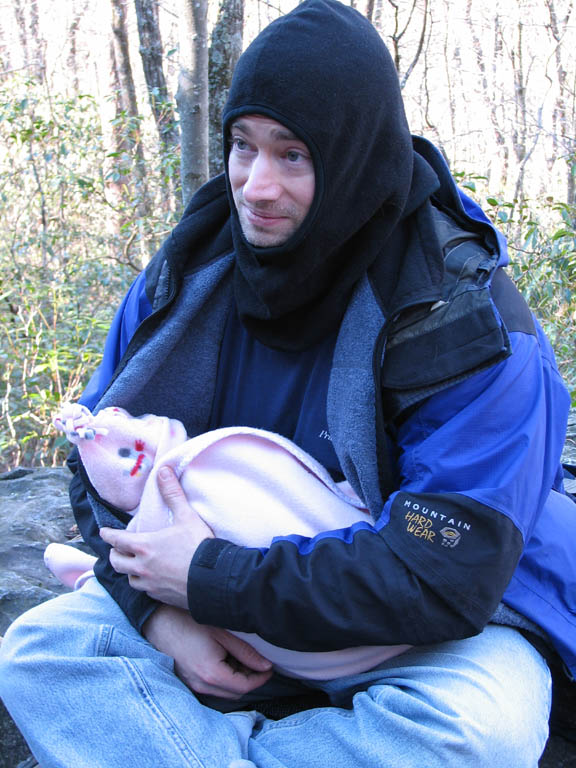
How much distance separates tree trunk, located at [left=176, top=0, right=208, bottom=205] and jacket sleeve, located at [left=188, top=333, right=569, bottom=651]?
289cm

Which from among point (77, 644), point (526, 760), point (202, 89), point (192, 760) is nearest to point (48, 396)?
point (202, 89)

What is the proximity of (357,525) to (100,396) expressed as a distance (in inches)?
34.8

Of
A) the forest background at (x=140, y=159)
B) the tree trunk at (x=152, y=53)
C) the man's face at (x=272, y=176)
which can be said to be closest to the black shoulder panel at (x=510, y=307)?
the man's face at (x=272, y=176)

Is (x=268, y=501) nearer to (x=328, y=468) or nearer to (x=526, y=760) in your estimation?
(x=328, y=468)

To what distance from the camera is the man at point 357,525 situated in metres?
1.67

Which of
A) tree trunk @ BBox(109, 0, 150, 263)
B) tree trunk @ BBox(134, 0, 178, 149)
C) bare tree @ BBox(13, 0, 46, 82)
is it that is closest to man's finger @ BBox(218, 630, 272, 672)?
tree trunk @ BBox(109, 0, 150, 263)

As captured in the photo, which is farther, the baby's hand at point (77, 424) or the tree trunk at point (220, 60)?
the tree trunk at point (220, 60)

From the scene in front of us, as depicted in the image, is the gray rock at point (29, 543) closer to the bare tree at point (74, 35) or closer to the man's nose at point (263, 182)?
the man's nose at point (263, 182)

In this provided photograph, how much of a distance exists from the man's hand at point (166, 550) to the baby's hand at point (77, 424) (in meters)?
0.22

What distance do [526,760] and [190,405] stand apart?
1.25 m

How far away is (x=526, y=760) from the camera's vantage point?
5.50 feet

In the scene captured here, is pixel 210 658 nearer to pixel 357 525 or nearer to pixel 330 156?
pixel 357 525

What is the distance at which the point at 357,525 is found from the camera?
1.81m

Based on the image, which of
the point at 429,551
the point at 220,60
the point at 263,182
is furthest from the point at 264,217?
the point at 220,60
